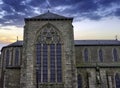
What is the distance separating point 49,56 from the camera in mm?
40281

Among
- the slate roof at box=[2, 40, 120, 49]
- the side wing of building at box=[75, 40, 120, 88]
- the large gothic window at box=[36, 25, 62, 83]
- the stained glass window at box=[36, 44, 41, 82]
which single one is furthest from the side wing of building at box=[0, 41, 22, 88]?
the side wing of building at box=[75, 40, 120, 88]

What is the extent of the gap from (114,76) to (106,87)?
10.1ft

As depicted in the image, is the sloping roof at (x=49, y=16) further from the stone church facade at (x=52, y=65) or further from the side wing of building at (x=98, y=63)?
the side wing of building at (x=98, y=63)

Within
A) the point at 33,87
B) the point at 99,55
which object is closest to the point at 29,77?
the point at 33,87

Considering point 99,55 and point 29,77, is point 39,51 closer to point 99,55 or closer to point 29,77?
point 29,77

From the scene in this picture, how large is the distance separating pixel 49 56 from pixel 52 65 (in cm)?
162

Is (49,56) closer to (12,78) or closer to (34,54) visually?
(34,54)

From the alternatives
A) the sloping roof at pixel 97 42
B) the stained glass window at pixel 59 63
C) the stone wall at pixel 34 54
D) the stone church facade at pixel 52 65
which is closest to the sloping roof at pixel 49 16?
the stone church facade at pixel 52 65

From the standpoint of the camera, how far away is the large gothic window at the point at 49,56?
128ft

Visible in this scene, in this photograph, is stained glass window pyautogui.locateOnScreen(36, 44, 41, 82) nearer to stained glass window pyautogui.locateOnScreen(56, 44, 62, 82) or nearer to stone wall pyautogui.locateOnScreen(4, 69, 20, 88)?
stained glass window pyautogui.locateOnScreen(56, 44, 62, 82)

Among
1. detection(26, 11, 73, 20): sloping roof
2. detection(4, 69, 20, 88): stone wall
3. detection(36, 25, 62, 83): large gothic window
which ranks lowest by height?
detection(4, 69, 20, 88): stone wall

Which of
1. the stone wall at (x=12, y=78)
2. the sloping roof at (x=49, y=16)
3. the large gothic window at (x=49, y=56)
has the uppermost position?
the sloping roof at (x=49, y=16)

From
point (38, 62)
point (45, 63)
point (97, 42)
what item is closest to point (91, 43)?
point (97, 42)

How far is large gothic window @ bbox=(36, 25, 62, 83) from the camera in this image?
1538 inches
